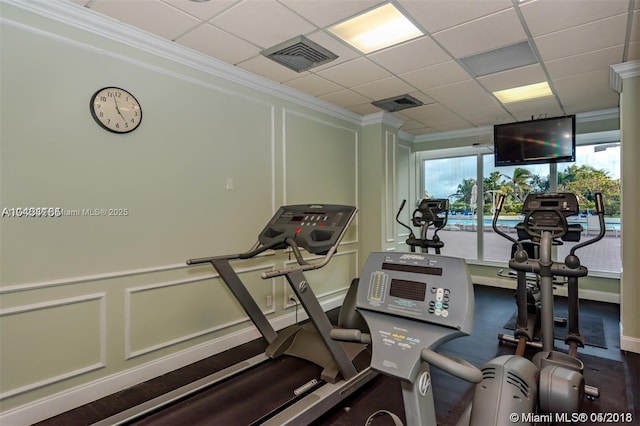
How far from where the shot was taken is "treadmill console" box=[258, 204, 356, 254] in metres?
2.46

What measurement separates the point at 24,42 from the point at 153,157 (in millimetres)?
1061

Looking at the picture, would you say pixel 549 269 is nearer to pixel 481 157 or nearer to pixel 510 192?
pixel 510 192

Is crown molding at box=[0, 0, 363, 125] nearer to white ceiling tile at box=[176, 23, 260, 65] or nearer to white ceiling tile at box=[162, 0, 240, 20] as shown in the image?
white ceiling tile at box=[176, 23, 260, 65]

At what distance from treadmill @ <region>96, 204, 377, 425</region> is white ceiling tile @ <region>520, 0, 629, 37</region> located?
6.47 feet

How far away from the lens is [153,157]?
2883 millimetres

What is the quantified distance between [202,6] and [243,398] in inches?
109

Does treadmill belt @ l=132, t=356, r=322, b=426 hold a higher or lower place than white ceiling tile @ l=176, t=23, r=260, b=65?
lower

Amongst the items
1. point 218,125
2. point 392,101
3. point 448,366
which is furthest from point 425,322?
point 392,101

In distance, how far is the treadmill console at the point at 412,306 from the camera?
1295 mm

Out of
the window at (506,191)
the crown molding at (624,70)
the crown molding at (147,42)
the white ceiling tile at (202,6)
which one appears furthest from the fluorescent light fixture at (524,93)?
the white ceiling tile at (202,6)

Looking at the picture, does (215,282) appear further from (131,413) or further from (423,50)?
(423,50)

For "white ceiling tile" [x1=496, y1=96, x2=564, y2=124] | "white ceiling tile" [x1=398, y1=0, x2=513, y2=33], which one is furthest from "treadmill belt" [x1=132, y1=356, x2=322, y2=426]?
"white ceiling tile" [x1=496, y1=96, x2=564, y2=124]

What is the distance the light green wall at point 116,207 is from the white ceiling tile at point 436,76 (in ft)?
5.20

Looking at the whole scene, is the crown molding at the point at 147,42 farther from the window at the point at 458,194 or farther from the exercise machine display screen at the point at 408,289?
the window at the point at 458,194
